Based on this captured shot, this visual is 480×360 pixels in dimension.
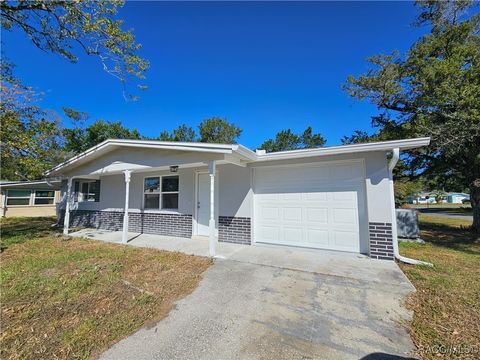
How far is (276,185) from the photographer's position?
6.91 meters

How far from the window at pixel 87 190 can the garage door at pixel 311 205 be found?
27.9ft

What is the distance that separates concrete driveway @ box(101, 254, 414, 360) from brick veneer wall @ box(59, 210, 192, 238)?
3985mm

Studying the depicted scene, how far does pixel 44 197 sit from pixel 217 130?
1673cm

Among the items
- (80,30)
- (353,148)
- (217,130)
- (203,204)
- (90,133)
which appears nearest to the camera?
(353,148)

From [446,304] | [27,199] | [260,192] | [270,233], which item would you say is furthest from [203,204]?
[27,199]

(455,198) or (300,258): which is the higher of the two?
(455,198)

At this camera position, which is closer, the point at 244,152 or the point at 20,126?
the point at 244,152

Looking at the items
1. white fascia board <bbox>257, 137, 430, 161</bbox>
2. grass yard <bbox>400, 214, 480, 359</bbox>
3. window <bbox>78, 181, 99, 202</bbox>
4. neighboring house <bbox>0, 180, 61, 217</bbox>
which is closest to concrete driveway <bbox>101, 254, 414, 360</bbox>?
grass yard <bbox>400, 214, 480, 359</bbox>

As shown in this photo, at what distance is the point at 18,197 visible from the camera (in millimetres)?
19141

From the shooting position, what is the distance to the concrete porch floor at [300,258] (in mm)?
4438

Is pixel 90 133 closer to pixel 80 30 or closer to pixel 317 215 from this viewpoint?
pixel 80 30

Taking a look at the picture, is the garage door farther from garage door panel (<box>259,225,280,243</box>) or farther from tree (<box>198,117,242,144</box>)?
tree (<box>198,117,242,144</box>)

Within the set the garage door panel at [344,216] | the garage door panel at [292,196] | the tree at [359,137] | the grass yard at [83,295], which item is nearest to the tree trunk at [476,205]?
the tree at [359,137]

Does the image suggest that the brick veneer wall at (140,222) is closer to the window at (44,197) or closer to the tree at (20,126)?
the tree at (20,126)
